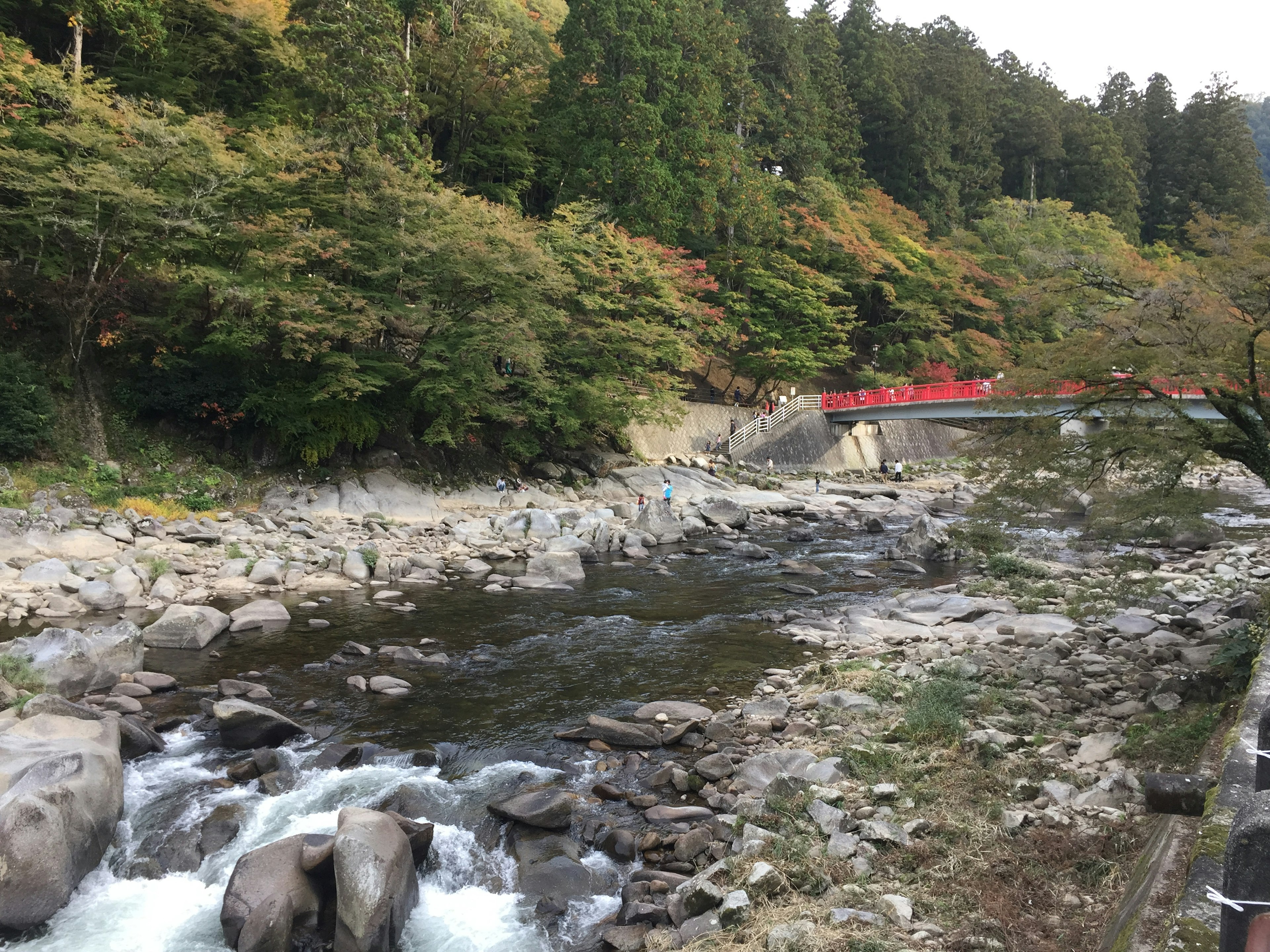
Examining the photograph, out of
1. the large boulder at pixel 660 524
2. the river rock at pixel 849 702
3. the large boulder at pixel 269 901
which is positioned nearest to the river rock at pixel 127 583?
the large boulder at pixel 269 901

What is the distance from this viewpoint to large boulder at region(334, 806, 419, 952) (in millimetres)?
5137

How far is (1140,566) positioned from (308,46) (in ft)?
82.1

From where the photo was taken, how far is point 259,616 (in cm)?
1221

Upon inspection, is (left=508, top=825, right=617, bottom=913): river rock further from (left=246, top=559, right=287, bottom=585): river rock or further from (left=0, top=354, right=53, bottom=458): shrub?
(left=0, top=354, right=53, bottom=458): shrub

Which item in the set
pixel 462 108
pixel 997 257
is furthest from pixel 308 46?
pixel 997 257

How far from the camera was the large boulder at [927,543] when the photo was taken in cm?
1845

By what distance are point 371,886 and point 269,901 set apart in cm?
69

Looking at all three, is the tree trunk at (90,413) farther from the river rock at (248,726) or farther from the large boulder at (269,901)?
the large boulder at (269,901)

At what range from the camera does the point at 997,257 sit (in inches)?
1725

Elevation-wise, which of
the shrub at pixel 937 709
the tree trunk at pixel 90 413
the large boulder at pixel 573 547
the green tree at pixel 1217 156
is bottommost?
the large boulder at pixel 573 547

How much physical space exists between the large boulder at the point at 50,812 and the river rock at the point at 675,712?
16.3ft

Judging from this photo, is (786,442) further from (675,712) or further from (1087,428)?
(675,712)

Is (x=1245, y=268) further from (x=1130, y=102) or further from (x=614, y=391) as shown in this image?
(x=1130, y=102)

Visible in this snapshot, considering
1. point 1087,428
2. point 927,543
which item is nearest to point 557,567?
point 927,543
